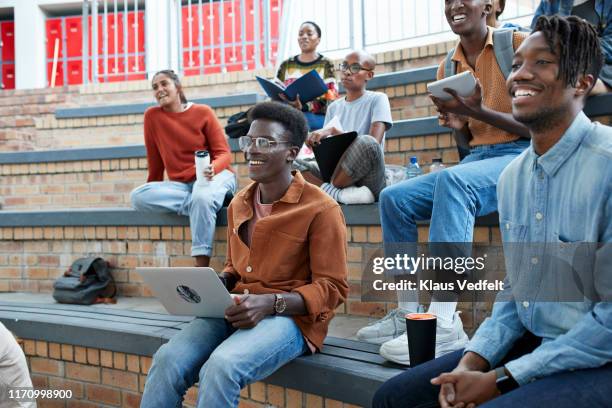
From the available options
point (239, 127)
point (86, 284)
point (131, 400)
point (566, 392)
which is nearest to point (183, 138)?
point (239, 127)

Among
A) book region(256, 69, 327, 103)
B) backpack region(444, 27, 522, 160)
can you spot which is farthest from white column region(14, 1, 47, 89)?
backpack region(444, 27, 522, 160)

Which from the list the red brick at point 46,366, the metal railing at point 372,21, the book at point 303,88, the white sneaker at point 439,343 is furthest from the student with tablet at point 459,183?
the metal railing at point 372,21

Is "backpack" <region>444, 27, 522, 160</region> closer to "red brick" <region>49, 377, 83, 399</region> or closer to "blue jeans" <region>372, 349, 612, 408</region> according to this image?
"blue jeans" <region>372, 349, 612, 408</region>

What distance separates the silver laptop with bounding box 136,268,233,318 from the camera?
6.51 feet

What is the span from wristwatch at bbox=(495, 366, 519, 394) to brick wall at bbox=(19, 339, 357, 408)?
1.61m

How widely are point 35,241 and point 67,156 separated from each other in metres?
0.89

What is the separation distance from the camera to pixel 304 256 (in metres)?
2.18

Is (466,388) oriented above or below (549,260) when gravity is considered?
below

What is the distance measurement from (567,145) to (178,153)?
283cm

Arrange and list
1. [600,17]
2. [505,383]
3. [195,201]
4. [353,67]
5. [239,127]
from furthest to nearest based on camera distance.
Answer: [239,127], [353,67], [195,201], [600,17], [505,383]

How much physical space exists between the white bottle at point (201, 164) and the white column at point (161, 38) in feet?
13.0

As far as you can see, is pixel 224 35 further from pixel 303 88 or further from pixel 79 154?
pixel 303 88

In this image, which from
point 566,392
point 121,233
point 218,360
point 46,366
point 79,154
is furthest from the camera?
point 79,154

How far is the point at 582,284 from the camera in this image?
1.36m
